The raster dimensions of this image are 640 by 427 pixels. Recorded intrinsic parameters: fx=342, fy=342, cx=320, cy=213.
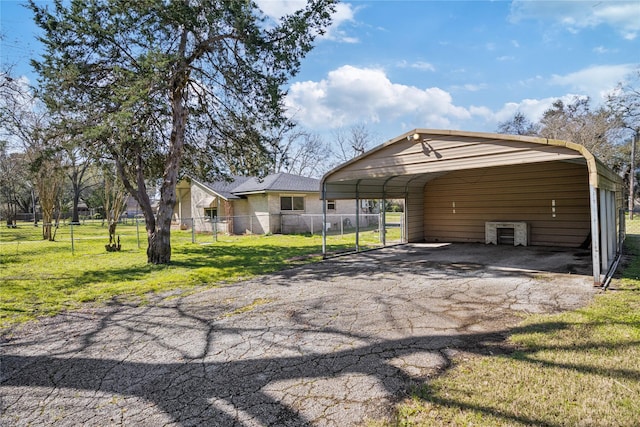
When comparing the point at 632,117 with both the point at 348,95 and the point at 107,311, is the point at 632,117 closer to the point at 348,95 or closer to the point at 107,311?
the point at 348,95

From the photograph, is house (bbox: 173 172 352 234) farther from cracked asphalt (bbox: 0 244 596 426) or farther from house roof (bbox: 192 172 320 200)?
cracked asphalt (bbox: 0 244 596 426)

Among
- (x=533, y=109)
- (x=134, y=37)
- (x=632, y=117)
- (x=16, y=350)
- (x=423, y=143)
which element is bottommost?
(x=16, y=350)

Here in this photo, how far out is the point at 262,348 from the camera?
3400 millimetres

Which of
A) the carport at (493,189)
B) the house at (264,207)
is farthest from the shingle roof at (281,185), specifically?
the carport at (493,189)

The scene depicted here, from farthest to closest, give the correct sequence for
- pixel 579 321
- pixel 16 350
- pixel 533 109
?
1. pixel 533 109
2. pixel 579 321
3. pixel 16 350

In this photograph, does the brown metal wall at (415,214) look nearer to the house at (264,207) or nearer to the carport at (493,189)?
the carport at (493,189)

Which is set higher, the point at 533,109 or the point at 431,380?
the point at 533,109

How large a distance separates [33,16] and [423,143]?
922 centimetres

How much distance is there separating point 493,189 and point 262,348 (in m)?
10.1

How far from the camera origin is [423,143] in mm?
7434

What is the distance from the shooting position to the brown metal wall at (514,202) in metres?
9.64

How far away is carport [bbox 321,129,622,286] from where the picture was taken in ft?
19.7

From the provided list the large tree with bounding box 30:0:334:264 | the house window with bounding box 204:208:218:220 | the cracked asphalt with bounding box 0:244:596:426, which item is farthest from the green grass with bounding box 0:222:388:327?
the house window with bounding box 204:208:218:220

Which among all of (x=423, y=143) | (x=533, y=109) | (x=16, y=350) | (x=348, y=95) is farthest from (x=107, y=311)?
(x=533, y=109)
